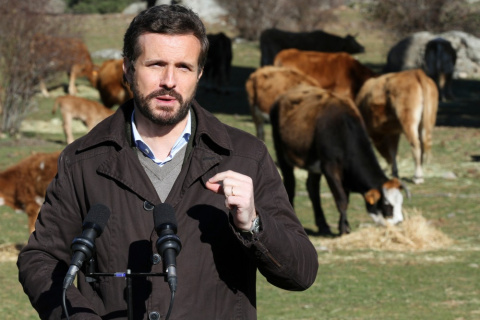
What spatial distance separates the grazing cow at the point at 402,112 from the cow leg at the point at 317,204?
3.81 meters

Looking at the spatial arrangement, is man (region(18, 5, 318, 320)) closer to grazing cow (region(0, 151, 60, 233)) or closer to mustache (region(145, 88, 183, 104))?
→ mustache (region(145, 88, 183, 104))

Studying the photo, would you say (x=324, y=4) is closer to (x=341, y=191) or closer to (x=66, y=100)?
(x=66, y=100)

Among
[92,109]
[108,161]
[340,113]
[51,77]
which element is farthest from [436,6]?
[108,161]

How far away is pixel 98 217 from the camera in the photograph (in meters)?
3.40

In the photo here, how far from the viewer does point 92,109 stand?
21641 mm

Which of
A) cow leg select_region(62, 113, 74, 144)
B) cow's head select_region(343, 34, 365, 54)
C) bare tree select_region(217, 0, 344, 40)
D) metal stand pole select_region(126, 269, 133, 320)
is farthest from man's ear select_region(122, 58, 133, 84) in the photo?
bare tree select_region(217, 0, 344, 40)

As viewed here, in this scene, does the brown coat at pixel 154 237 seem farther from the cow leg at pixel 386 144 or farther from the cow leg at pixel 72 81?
the cow leg at pixel 72 81

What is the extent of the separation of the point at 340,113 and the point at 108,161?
34.5ft

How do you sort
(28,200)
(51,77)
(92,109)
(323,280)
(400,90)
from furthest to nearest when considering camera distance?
(51,77)
(92,109)
(400,90)
(28,200)
(323,280)

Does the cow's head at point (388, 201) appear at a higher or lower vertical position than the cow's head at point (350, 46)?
higher

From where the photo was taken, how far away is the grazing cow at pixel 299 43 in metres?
36.9

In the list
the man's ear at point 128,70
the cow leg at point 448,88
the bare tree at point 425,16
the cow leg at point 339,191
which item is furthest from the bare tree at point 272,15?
the man's ear at point 128,70

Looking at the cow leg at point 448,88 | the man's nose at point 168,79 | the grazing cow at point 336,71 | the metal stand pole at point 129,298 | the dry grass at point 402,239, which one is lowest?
the cow leg at point 448,88

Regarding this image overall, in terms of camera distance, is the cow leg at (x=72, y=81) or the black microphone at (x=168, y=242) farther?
the cow leg at (x=72, y=81)
